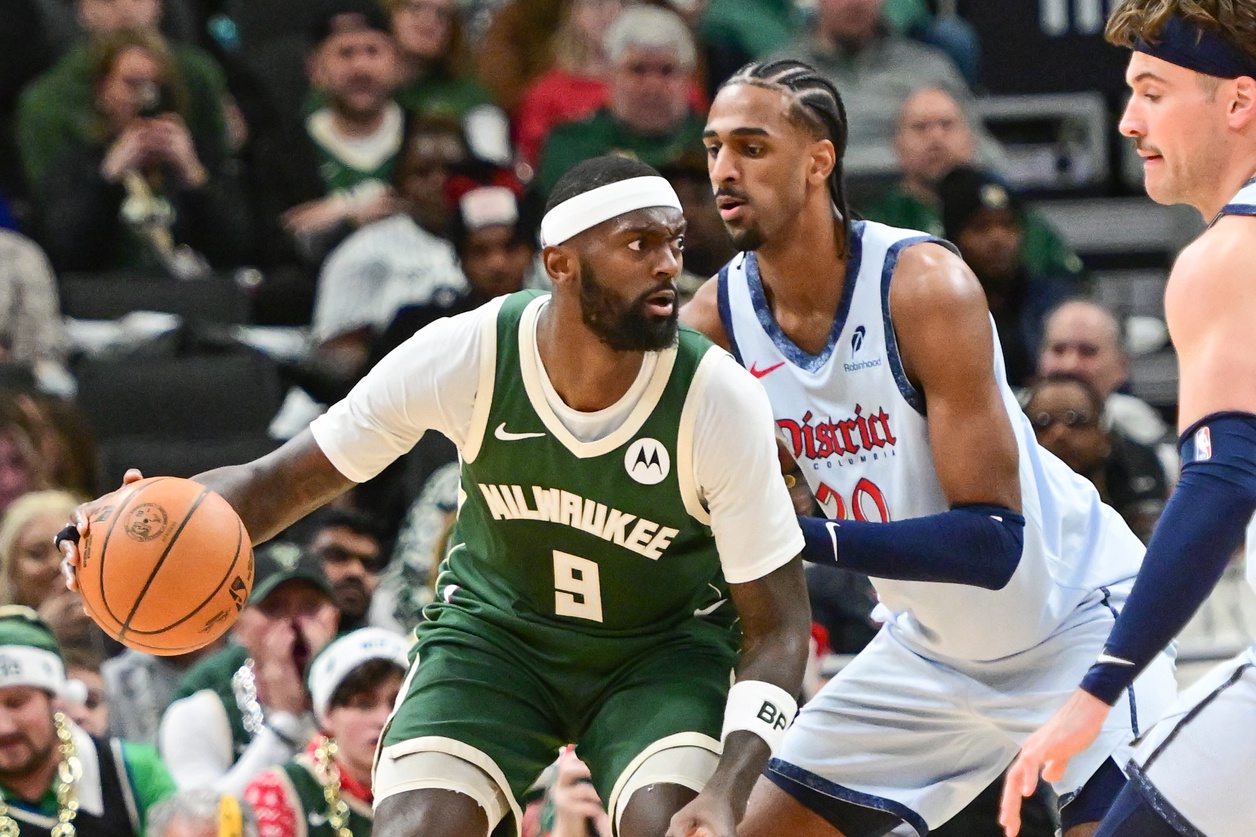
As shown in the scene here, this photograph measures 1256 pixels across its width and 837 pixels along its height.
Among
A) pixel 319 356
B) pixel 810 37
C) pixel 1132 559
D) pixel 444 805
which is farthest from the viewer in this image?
pixel 810 37

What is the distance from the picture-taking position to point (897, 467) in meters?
4.45

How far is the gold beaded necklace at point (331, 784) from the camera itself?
5609mm

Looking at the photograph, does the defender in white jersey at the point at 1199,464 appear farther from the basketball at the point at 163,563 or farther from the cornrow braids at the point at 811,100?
the basketball at the point at 163,563

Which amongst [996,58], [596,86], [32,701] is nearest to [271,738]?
[32,701]

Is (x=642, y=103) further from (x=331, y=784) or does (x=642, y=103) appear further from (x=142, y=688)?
(x=331, y=784)

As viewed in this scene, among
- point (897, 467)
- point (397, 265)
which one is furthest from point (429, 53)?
point (897, 467)

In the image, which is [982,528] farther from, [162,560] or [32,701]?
[32,701]

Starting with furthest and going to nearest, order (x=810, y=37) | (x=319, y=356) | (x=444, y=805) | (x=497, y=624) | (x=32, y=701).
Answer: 1. (x=810, y=37)
2. (x=319, y=356)
3. (x=32, y=701)
4. (x=497, y=624)
5. (x=444, y=805)

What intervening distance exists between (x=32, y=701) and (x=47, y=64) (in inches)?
176

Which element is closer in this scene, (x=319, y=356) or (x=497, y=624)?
(x=497, y=624)

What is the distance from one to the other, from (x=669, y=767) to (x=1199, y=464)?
131 centimetres

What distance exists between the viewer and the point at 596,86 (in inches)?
360

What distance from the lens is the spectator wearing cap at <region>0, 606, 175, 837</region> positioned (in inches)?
219

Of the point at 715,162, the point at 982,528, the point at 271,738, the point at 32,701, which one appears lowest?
the point at 271,738
